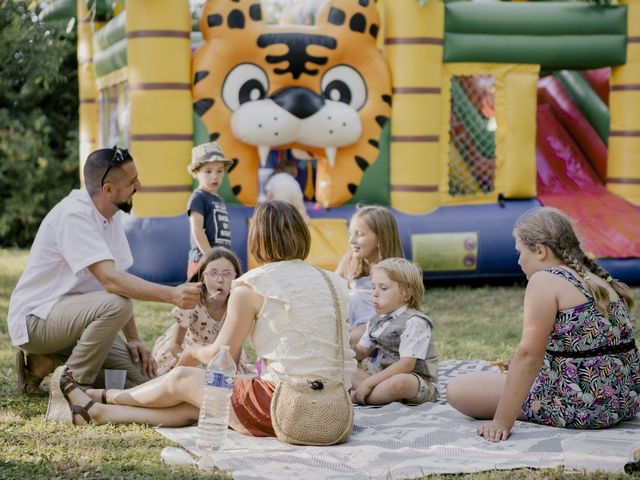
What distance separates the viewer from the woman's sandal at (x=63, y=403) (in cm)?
363

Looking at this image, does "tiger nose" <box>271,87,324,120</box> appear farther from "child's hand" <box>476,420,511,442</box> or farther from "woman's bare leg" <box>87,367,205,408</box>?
"child's hand" <box>476,420,511,442</box>

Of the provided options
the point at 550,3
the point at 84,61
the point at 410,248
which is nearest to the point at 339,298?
the point at 410,248

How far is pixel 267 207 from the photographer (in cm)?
348

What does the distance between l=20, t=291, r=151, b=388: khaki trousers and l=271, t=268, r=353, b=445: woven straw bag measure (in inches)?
34.4

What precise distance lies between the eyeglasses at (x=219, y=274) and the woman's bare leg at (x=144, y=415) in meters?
0.86

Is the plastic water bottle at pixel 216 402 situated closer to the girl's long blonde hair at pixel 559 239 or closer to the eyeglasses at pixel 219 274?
the eyeglasses at pixel 219 274

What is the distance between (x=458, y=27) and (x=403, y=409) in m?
4.93

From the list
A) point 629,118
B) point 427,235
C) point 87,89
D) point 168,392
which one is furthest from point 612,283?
point 87,89

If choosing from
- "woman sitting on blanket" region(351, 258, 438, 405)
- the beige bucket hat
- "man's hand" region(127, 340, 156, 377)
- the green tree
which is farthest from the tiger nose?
the green tree

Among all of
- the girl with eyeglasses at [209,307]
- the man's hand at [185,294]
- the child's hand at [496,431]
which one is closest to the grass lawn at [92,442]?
the child's hand at [496,431]

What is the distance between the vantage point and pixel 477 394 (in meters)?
3.78

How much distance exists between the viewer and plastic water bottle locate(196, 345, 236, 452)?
3303mm

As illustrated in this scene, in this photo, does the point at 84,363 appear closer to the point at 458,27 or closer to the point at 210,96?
the point at 210,96

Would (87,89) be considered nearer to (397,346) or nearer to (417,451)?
(397,346)
